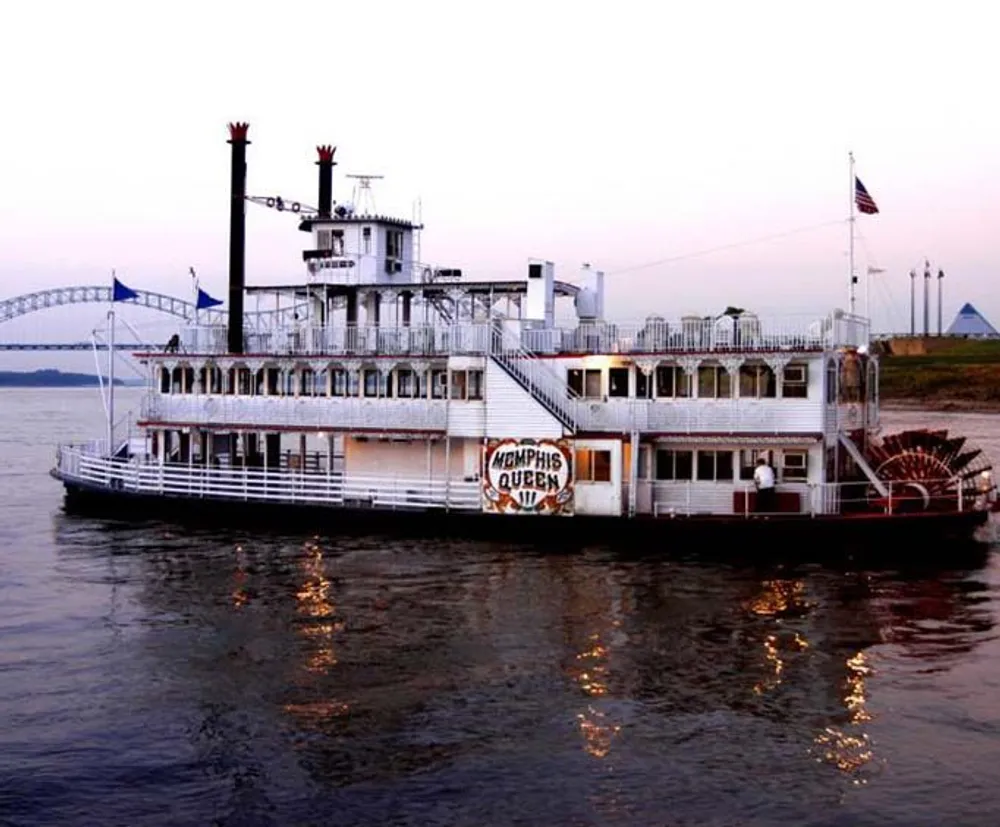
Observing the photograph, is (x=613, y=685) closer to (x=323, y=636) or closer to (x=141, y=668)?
(x=323, y=636)

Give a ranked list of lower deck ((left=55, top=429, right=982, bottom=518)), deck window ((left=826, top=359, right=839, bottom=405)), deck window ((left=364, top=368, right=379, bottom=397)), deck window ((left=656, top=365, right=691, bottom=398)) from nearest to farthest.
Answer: deck window ((left=826, top=359, right=839, bottom=405)) < lower deck ((left=55, top=429, right=982, bottom=518)) < deck window ((left=656, top=365, right=691, bottom=398)) < deck window ((left=364, top=368, right=379, bottom=397))

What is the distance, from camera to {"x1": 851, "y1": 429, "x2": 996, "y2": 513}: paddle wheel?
34.1 m

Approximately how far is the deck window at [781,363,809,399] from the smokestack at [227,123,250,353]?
59.5 ft

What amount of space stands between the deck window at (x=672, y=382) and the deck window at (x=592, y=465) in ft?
7.86

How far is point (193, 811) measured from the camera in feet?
52.9

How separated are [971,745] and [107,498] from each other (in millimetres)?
31359

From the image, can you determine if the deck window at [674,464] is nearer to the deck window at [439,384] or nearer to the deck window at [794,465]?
A: the deck window at [794,465]

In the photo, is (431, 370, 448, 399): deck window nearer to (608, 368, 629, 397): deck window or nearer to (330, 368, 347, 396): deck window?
(330, 368, 347, 396): deck window

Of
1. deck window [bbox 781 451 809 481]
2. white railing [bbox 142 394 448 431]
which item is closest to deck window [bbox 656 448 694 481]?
Answer: deck window [bbox 781 451 809 481]

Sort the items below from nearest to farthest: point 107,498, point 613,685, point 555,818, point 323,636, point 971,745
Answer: point 555,818, point 971,745, point 613,685, point 323,636, point 107,498

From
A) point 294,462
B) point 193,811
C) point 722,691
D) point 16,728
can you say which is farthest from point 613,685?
point 294,462

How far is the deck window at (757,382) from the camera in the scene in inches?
1367

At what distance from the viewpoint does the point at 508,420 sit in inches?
1427

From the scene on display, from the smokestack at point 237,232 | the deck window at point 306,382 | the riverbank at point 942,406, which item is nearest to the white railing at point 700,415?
the deck window at point 306,382
